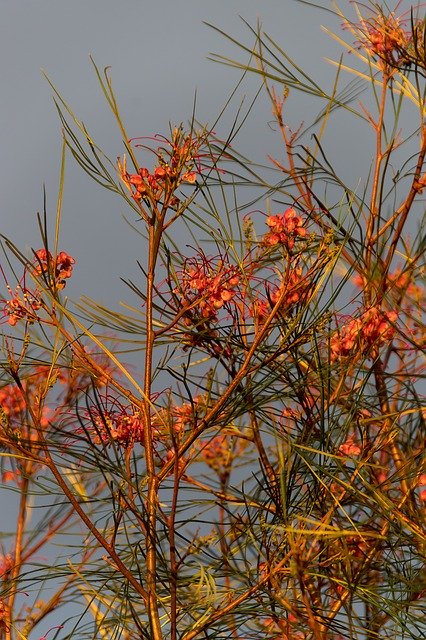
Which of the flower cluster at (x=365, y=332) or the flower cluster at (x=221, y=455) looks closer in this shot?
the flower cluster at (x=365, y=332)

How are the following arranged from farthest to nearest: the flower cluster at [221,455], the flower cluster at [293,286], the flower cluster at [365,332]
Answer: the flower cluster at [221,455] → the flower cluster at [365,332] → the flower cluster at [293,286]

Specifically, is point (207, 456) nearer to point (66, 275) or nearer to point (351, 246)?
point (351, 246)

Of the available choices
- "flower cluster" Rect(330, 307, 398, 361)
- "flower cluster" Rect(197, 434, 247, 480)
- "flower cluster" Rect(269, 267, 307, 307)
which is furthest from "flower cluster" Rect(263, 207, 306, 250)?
"flower cluster" Rect(197, 434, 247, 480)

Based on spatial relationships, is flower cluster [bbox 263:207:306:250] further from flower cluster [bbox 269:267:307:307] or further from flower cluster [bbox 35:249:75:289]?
flower cluster [bbox 35:249:75:289]

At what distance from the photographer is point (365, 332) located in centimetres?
123

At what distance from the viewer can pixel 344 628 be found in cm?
116

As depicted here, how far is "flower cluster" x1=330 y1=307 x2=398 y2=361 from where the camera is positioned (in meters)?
1.21

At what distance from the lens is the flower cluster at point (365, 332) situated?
1213 mm

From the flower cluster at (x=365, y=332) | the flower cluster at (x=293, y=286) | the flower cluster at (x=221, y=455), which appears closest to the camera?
the flower cluster at (x=293, y=286)

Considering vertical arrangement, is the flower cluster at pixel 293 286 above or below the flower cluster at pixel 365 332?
below

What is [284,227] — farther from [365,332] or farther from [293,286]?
[365,332]

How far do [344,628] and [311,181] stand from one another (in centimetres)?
72

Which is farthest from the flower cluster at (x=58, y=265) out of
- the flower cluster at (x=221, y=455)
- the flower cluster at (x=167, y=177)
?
the flower cluster at (x=221, y=455)

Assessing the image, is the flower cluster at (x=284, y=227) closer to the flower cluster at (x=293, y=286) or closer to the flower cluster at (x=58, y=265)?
the flower cluster at (x=293, y=286)
